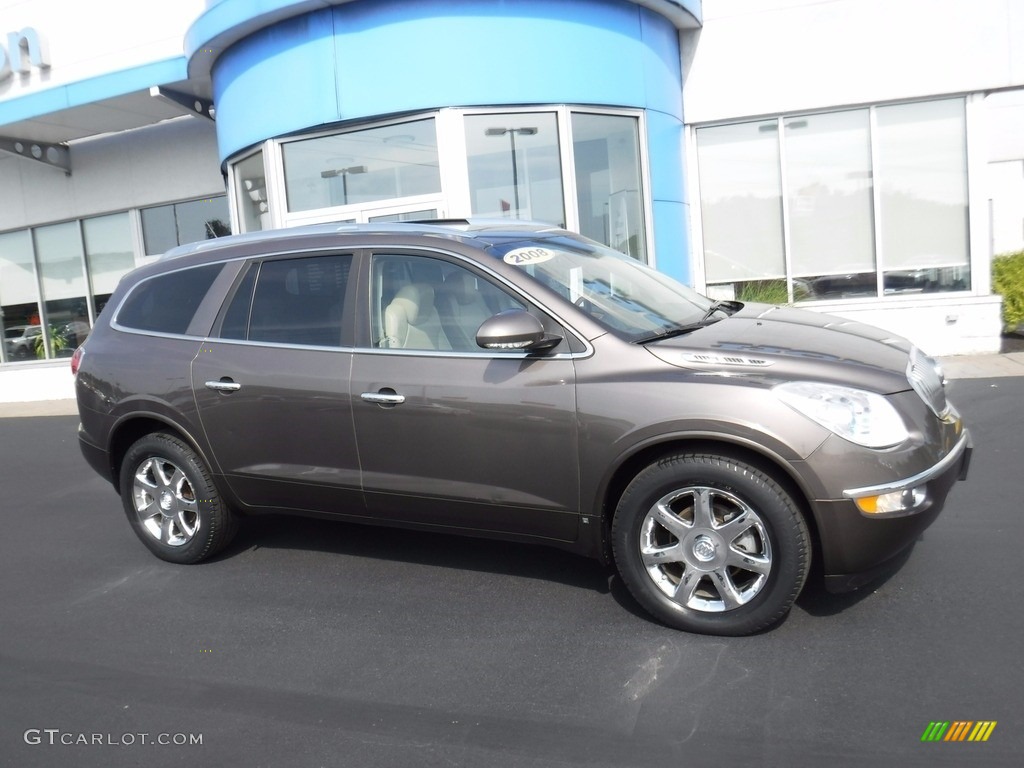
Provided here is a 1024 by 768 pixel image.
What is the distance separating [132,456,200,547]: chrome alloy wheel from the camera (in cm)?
513

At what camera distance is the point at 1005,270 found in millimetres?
11961

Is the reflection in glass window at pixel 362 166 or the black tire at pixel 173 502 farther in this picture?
the reflection in glass window at pixel 362 166

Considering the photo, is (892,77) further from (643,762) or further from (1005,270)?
(643,762)

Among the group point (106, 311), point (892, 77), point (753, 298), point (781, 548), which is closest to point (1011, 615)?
point (781, 548)

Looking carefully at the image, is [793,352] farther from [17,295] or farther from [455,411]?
[17,295]

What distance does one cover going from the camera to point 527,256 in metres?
4.39

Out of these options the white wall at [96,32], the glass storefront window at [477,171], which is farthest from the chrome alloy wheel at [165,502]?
the white wall at [96,32]

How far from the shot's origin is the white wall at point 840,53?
10.7 m

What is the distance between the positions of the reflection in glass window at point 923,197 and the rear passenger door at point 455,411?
868cm

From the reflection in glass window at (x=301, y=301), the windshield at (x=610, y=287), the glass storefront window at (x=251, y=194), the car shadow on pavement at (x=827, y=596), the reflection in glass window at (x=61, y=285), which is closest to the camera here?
the car shadow on pavement at (x=827, y=596)

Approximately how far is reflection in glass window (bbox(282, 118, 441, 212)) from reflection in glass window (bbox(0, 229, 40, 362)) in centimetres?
783

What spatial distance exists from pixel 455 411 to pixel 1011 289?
1037cm

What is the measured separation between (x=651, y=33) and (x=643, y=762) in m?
9.47

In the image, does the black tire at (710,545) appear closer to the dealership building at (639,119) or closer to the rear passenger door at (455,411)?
the rear passenger door at (455,411)
